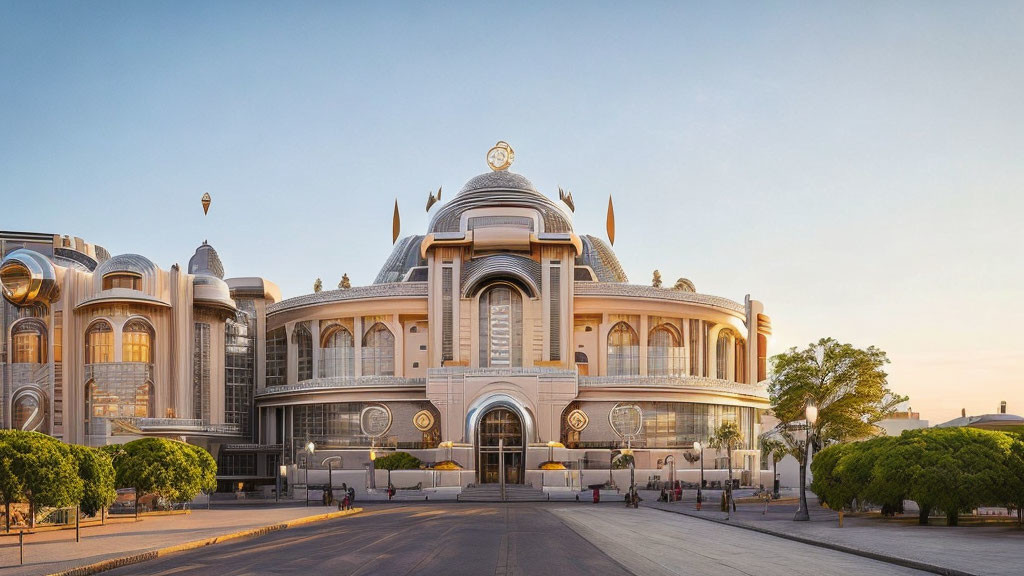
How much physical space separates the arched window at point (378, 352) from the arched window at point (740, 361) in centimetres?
3232

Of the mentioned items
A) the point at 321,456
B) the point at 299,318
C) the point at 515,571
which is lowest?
the point at 321,456

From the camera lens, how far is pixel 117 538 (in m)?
33.5

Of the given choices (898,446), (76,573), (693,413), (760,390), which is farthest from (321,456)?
(76,573)

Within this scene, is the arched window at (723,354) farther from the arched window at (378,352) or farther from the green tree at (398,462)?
the green tree at (398,462)

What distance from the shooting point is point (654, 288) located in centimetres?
8600

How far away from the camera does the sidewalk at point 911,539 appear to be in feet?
76.8

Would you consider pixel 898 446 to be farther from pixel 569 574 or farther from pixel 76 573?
pixel 76 573

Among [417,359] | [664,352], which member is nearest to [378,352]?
[417,359]

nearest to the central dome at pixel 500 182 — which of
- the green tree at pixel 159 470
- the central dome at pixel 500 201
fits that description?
the central dome at pixel 500 201

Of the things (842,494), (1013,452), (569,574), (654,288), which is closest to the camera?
(569,574)

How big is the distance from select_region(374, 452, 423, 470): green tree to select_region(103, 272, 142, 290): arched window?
2204 cm

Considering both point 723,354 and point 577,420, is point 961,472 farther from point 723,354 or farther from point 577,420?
point 723,354

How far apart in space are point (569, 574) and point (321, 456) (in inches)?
2408

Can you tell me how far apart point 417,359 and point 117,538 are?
52.8 meters
